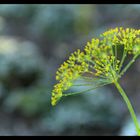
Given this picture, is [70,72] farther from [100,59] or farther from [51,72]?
[51,72]

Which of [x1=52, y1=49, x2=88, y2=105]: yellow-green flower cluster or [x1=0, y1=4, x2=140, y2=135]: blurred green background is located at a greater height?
[x1=0, y1=4, x2=140, y2=135]: blurred green background

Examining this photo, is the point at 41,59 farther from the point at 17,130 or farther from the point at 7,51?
the point at 17,130

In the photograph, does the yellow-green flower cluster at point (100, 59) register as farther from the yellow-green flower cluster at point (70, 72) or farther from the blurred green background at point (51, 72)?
the blurred green background at point (51, 72)

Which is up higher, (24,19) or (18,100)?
(24,19)

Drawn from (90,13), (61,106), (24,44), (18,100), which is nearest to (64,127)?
(61,106)

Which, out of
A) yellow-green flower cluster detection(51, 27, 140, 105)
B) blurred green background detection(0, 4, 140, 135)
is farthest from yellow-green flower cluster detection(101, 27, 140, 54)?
blurred green background detection(0, 4, 140, 135)

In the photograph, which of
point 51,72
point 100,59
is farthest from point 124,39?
point 51,72

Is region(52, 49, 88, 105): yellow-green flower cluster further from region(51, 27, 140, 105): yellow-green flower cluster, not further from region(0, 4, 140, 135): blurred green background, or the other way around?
region(0, 4, 140, 135): blurred green background

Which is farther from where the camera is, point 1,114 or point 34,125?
point 1,114
